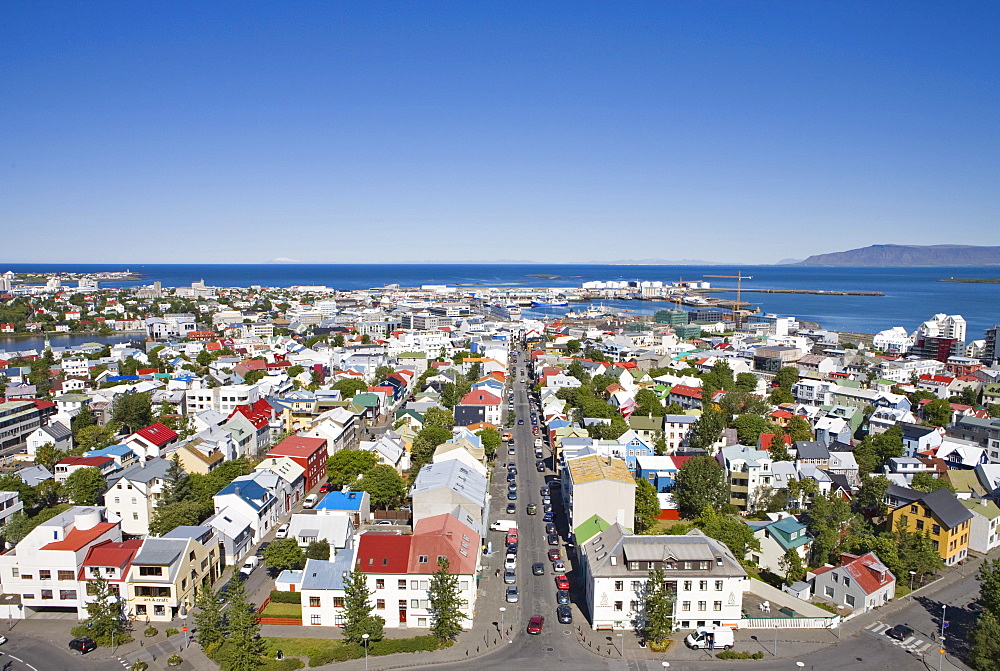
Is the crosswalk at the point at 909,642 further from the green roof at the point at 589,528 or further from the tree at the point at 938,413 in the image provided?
the tree at the point at 938,413

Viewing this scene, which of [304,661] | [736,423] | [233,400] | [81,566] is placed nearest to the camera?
[304,661]

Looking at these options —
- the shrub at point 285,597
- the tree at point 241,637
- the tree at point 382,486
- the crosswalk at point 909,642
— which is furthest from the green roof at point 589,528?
the tree at point 241,637

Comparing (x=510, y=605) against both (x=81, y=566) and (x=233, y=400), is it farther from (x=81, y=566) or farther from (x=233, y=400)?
(x=233, y=400)

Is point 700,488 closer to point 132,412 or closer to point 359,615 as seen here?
point 359,615

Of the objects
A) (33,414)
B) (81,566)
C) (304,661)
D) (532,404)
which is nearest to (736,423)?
(532,404)

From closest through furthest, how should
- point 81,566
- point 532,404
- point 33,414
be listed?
1. point 81,566
2. point 33,414
3. point 532,404

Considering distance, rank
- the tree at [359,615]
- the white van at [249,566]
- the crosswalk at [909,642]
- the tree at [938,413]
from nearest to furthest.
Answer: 1. the tree at [359,615]
2. the crosswalk at [909,642]
3. the white van at [249,566]
4. the tree at [938,413]
